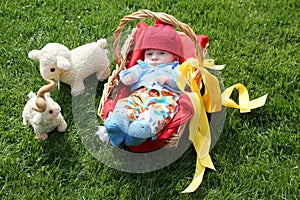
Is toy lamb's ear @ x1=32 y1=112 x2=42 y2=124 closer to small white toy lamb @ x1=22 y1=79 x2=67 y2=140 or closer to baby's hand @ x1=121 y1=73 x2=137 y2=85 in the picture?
small white toy lamb @ x1=22 y1=79 x2=67 y2=140

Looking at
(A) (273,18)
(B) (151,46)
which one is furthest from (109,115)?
(A) (273,18)

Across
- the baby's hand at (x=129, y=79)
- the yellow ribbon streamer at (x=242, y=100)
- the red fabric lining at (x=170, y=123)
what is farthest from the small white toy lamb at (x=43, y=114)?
the yellow ribbon streamer at (x=242, y=100)

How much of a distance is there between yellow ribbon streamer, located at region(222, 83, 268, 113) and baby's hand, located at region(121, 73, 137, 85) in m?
0.44

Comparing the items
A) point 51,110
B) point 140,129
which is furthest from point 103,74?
point 140,129

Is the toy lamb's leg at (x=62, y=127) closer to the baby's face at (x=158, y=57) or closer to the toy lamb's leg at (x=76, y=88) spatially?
the toy lamb's leg at (x=76, y=88)

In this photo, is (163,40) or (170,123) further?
(163,40)

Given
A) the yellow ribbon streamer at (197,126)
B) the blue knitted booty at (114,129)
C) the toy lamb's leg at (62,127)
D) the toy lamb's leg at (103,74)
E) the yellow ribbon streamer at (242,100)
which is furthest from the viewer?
the toy lamb's leg at (103,74)

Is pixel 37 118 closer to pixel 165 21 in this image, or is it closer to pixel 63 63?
pixel 63 63

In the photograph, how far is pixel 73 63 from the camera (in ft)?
7.79

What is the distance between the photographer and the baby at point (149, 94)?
2090 mm

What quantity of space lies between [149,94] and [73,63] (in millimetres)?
413

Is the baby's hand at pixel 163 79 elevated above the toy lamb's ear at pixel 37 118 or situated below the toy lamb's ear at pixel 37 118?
above

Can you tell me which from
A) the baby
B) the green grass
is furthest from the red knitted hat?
the green grass

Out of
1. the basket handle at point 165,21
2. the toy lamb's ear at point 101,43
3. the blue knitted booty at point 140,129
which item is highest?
the basket handle at point 165,21
